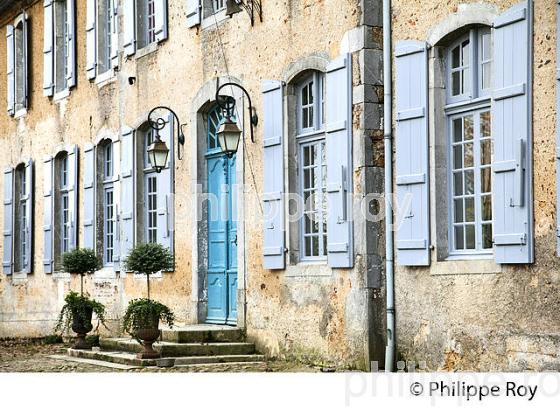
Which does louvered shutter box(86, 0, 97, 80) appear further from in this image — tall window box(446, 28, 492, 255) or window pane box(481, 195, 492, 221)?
window pane box(481, 195, 492, 221)

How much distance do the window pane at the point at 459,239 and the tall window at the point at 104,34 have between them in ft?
28.4

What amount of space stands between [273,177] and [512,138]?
3718mm

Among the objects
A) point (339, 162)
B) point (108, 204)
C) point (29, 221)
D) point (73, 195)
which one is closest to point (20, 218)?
point (29, 221)

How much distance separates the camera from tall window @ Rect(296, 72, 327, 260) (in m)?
11.7

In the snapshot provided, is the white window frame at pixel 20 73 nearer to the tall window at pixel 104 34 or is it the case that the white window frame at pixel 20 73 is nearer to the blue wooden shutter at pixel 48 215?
the blue wooden shutter at pixel 48 215

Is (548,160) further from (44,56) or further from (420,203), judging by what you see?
(44,56)

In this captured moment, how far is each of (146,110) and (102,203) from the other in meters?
2.41

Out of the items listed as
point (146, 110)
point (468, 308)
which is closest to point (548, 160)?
point (468, 308)

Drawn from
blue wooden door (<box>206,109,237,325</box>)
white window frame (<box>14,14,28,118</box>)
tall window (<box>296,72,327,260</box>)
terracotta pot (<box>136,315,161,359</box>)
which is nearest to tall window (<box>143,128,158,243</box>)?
blue wooden door (<box>206,109,237,325</box>)

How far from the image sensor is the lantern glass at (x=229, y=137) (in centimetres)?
1216

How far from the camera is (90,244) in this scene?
678 inches

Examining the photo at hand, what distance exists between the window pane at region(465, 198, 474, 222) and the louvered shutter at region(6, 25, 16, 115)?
1331 cm

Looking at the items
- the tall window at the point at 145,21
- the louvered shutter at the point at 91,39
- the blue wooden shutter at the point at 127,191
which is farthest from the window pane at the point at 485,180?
the louvered shutter at the point at 91,39

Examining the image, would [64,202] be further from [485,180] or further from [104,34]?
[485,180]
